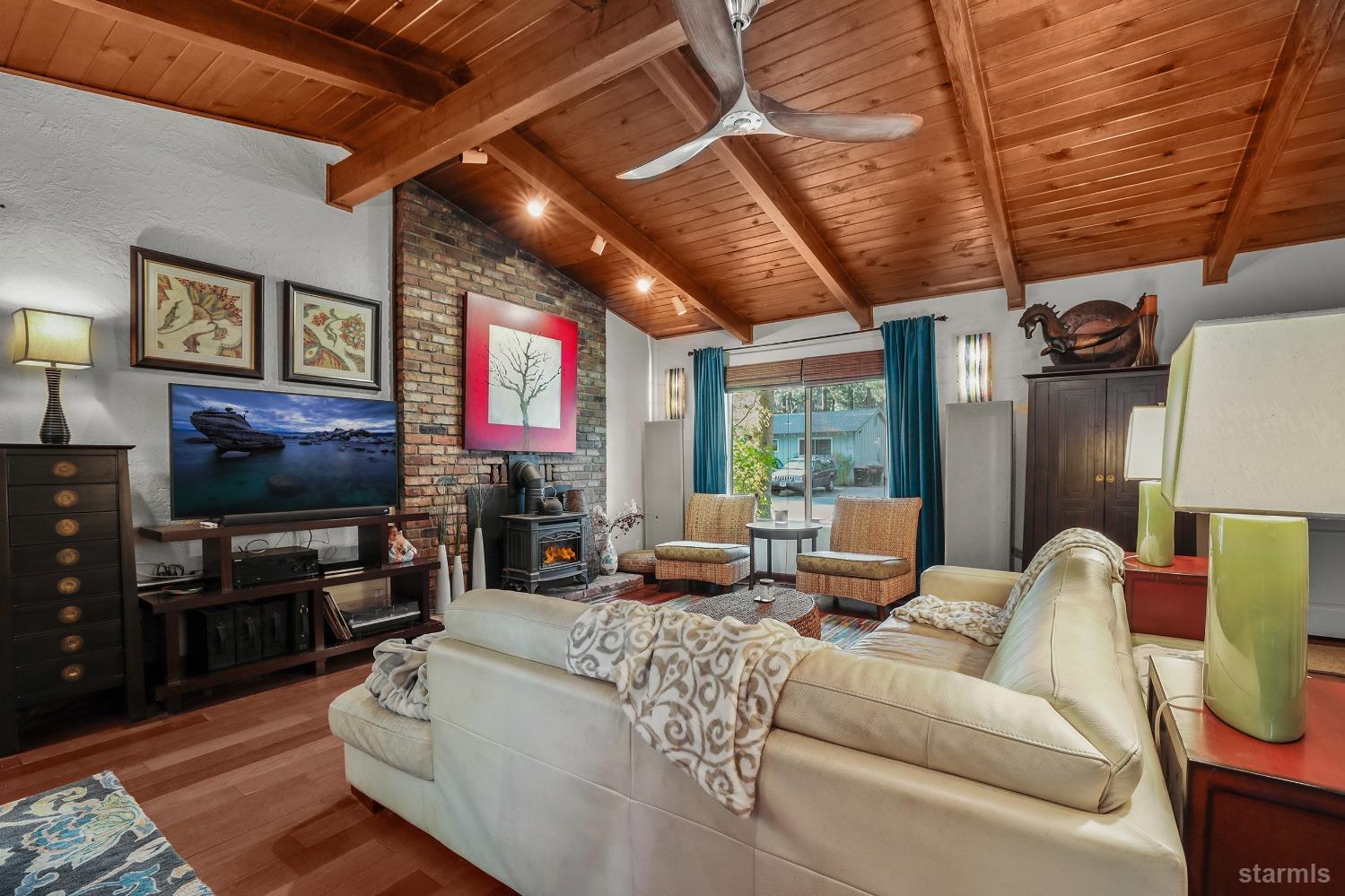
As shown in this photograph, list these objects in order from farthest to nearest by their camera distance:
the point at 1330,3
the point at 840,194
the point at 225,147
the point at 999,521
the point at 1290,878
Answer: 1. the point at 999,521
2. the point at 840,194
3. the point at 225,147
4. the point at 1330,3
5. the point at 1290,878

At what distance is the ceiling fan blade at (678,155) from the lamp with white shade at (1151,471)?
2.09m

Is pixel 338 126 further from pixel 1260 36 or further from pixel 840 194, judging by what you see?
pixel 1260 36

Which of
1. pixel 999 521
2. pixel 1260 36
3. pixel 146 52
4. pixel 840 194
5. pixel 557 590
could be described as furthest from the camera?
pixel 557 590

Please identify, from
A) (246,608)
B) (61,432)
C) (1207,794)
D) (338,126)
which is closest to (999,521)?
(1207,794)

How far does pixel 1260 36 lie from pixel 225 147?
533 cm

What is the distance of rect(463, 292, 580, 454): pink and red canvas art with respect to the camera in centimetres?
486

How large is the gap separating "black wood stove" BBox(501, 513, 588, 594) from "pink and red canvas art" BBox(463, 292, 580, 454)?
68cm

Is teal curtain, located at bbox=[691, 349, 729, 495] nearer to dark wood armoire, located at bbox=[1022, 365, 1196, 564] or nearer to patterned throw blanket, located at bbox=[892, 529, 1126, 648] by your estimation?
dark wood armoire, located at bbox=[1022, 365, 1196, 564]

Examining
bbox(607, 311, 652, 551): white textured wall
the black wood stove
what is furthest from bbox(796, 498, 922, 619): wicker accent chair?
bbox(607, 311, 652, 551): white textured wall

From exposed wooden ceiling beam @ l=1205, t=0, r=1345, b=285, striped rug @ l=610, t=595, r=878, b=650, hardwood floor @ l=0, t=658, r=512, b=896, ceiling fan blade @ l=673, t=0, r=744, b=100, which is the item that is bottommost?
striped rug @ l=610, t=595, r=878, b=650

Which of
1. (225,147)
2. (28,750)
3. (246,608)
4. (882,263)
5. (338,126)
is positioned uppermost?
(338,126)

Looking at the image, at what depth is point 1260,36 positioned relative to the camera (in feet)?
9.05

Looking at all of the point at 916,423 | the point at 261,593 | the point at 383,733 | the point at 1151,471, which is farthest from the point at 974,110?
the point at 261,593

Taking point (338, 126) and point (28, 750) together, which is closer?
point (28, 750)
